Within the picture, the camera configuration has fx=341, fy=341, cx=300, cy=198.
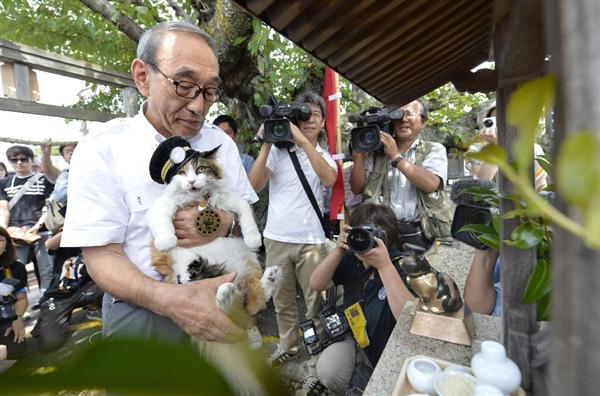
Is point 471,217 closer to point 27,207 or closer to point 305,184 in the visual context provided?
point 305,184

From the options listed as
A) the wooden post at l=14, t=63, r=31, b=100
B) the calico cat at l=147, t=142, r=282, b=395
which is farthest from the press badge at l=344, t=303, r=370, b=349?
the wooden post at l=14, t=63, r=31, b=100

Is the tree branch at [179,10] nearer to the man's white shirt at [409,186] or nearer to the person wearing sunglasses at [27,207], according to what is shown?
the person wearing sunglasses at [27,207]

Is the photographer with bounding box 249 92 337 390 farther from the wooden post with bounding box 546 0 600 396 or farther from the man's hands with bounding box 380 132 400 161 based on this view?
the wooden post with bounding box 546 0 600 396

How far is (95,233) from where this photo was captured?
3.73 ft

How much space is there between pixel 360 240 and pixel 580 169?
1.63m

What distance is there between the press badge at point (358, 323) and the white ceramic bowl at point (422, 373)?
0.80 m

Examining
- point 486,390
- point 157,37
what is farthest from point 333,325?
point 157,37

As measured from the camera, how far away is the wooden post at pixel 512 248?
76 centimetres

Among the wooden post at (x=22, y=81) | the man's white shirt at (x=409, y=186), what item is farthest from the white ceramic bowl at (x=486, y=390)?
the wooden post at (x=22, y=81)

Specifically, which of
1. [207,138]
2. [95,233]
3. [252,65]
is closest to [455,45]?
[207,138]

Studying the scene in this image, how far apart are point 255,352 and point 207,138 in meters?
1.35

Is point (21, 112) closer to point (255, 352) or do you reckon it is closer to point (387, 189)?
point (387, 189)

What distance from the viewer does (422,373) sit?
0.99m

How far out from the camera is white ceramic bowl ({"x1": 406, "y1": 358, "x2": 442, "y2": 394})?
96 centimetres
